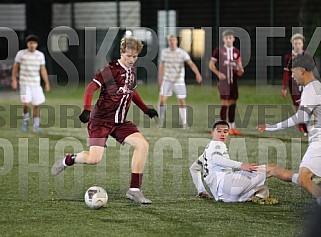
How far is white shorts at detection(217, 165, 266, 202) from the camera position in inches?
314

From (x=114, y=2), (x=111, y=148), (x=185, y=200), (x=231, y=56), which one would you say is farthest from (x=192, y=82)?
(x=185, y=200)

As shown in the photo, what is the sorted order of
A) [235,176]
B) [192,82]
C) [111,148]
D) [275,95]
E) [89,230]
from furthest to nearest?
1. [192,82]
2. [275,95]
3. [111,148]
4. [235,176]
5. [89,230]

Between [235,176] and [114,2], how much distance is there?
22194mm

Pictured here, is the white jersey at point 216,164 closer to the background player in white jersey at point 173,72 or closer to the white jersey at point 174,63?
the background player in white jersey at point 173,72

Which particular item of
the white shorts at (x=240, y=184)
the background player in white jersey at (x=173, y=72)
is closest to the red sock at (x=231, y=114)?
the background player in white jersey at (x=173, y=72)

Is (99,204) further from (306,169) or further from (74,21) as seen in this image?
(74,21)

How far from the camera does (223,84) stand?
1484 centimetres

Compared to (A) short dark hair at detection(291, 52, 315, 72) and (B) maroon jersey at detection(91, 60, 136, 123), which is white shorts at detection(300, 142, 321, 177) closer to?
(A) short dark hair at detection(291, 52, 315, 72)

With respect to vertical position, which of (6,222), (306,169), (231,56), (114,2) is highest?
(114,2)

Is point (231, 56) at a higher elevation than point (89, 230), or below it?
higher

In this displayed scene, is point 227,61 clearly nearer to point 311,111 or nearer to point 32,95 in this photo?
point 32,95

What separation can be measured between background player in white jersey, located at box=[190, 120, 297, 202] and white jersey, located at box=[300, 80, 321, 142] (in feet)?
1.91

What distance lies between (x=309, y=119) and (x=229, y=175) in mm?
1047

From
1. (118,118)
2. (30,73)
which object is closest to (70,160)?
(118,118)
